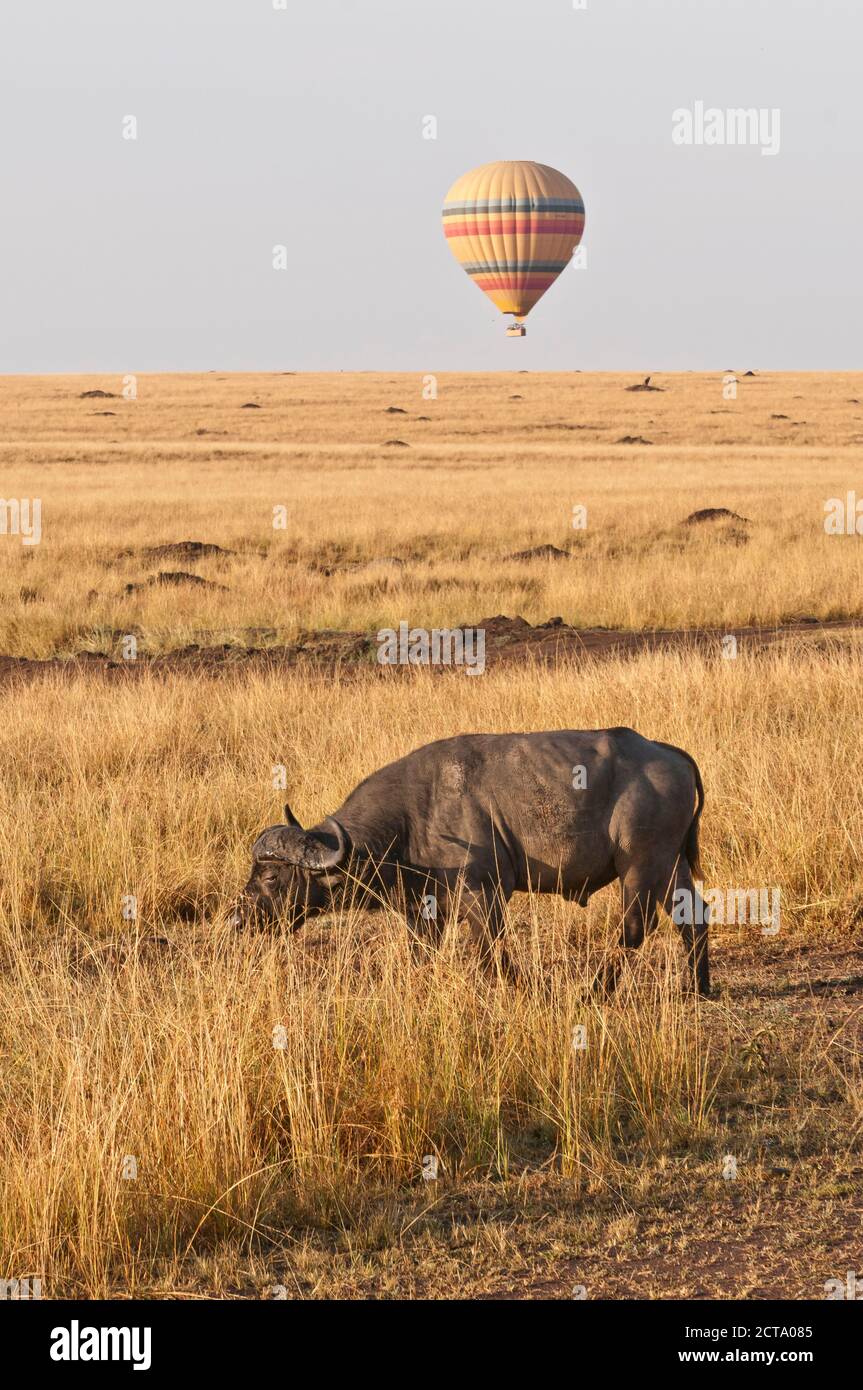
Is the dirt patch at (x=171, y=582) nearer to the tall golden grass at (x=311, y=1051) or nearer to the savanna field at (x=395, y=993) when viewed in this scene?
the savanna field at (x=395, y=993)

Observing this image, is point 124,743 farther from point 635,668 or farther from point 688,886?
point 688,886

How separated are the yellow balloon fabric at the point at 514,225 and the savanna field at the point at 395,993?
133ft

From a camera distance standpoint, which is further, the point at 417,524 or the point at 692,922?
the point at 417,524

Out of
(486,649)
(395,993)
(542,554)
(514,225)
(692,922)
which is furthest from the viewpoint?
(514,225)

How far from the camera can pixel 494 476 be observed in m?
41.9

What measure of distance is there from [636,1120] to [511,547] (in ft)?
73.0

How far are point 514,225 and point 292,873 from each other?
55.7 meters

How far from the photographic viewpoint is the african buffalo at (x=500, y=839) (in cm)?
667

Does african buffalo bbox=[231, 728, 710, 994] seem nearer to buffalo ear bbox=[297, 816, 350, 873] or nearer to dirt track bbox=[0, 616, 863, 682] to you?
buffalo ear bbox=[297, 816, 350, 873]

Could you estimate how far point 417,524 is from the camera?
97.0ft

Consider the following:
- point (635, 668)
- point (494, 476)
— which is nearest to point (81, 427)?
point (494, 476)

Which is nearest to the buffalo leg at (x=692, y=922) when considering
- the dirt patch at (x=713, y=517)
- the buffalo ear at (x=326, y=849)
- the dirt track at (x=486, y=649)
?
the buffalo ear at (x=326, y=849)

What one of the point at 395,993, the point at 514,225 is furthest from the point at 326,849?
the point at 514,225

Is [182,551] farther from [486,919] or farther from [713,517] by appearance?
[486,919]
